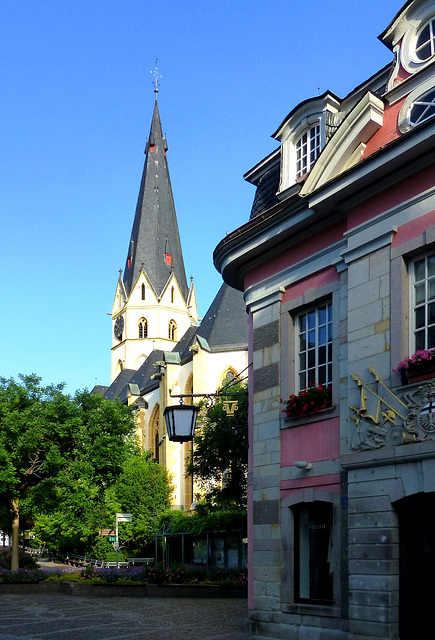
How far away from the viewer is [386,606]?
10.5 meters

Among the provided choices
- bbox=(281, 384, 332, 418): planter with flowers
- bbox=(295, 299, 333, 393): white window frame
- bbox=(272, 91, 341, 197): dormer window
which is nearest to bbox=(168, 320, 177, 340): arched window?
bbox=(272, 91, 341, 197): dormer window

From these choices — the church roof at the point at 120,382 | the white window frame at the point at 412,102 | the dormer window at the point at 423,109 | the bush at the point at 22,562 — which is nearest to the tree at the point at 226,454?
the bush at the point at 22,562

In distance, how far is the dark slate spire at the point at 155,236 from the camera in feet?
306

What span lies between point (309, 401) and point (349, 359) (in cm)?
117

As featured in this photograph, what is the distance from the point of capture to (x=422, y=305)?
36.1 feet

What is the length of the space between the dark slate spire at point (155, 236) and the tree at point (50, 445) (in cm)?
5720

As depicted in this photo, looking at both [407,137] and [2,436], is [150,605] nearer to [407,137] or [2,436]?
[2,436]

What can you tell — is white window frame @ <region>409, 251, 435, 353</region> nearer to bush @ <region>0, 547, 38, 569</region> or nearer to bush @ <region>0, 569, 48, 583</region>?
bush @ <region>0, 569, 48, 583</region>

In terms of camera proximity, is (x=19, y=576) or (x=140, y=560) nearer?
(x=19, y=576)

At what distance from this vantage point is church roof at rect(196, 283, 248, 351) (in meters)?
62.9

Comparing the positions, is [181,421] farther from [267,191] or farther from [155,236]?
[155,236]

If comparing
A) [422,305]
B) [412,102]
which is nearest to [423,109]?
[412,102]

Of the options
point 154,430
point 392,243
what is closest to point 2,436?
point 392,243

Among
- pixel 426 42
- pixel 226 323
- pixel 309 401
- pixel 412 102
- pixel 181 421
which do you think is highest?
pixel 226 323
